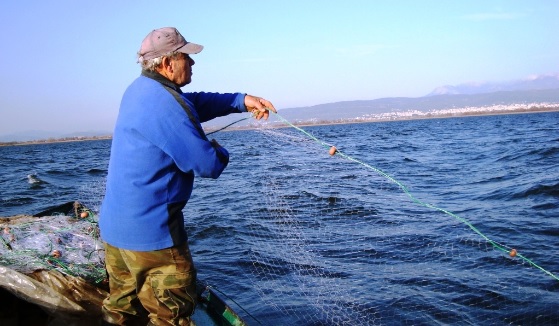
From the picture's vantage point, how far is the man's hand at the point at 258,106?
12.5 feet

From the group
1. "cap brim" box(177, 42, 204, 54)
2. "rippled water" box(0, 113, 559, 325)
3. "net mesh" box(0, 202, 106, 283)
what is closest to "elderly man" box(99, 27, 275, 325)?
"cap brim" box(177, 42, 204, 54)

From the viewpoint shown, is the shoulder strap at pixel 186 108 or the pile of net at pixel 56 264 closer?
the shoulder strap at pixel 186 108

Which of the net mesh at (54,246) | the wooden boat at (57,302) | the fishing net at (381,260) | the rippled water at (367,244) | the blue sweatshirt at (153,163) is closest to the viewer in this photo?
the blue sweatshirt at (153,163)

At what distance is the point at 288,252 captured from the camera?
736 cm

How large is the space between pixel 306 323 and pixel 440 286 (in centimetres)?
185

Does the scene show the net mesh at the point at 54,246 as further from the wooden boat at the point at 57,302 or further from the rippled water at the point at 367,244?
the rippled water at the point at 367,244

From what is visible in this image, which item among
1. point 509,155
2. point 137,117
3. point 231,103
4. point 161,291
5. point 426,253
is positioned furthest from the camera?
point 509,155

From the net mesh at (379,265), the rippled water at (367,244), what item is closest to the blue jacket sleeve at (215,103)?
the net mesh at (379,265)

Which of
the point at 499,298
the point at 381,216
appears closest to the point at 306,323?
the point at 499,298

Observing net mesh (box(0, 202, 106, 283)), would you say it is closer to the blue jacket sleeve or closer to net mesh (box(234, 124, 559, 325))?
the blue jacket sleeve

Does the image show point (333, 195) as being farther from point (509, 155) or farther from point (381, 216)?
point (509, 155)

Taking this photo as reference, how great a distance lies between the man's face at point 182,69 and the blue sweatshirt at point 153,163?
0.07 m

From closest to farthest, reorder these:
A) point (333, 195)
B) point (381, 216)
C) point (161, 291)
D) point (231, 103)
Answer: point (161, 291)
point (231, 103)
point (381, 216)
point (333, 195)

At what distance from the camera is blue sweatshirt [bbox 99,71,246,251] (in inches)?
107
